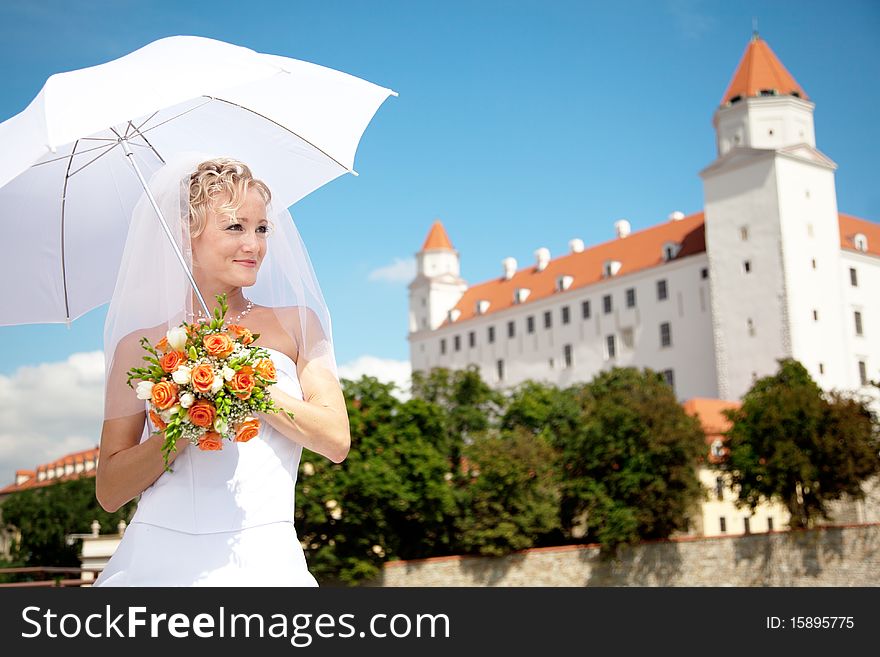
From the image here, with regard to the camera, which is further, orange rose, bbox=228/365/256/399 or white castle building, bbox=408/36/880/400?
white castle building, bbox=408/36/880/400

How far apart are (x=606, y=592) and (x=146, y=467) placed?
131 centimetres

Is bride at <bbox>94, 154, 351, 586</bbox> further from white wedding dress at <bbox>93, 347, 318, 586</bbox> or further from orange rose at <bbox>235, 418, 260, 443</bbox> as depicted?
orange rose at <bbox>235, 418, 260, 443</bbox>

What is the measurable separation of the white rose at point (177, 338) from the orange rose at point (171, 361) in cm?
2

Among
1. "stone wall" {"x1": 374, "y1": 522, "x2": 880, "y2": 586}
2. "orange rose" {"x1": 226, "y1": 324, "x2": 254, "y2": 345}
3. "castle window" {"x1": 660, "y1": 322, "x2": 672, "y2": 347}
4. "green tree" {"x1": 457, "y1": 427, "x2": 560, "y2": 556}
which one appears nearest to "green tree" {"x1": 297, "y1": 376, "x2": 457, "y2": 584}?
"green tree" {"x1": 457, "y1": 427, "x2": 560, "y2": 556}

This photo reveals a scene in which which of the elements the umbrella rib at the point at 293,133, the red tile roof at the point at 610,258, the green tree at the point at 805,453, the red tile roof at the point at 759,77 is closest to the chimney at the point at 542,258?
the red tile roof at the point at 610,258

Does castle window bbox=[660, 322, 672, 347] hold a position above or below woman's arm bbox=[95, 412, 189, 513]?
above

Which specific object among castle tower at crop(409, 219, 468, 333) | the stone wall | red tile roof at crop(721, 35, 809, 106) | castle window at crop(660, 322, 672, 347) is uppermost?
red tile roof at crop(721, 35, 809, 106)

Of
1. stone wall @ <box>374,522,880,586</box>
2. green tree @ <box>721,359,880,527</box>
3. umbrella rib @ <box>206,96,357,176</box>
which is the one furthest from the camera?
green tree @ <box>721,359,880,527</box>

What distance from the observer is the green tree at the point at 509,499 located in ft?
110

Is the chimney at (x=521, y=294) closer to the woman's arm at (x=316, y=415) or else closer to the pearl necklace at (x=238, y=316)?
the pearl necklace at (x=238, y=316)

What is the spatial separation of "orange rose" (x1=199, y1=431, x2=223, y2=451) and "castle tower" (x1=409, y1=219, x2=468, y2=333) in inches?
2781

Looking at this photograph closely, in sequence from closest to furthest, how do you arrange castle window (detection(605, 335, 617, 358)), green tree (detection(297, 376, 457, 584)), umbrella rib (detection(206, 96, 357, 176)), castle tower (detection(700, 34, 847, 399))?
1. umbrella rib (detection(206, 96, 357, 176))
2. green tree (detection(297, 376, 457, 584))
3. castle tower (detection(700, 34, 847, 399))
4. castle window (detection(605, 335, 617, 358))

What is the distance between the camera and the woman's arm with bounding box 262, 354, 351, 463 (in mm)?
2707

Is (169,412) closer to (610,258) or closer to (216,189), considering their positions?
(216,189)
